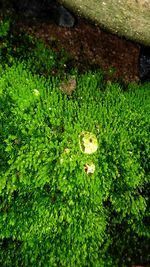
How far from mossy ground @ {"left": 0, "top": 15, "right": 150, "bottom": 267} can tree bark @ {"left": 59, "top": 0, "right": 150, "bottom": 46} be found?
516 millimetres

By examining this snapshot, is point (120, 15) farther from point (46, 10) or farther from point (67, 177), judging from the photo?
point (67, 177)

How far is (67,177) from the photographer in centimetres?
273

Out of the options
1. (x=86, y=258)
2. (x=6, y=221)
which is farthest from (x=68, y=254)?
(x=6, y=221)

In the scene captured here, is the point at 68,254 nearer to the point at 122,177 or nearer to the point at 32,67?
the point at 122,177

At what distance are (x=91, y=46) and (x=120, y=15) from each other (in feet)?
1.57

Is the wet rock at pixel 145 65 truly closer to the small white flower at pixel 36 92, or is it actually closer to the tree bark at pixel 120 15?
the tree bark at pixel 120 15

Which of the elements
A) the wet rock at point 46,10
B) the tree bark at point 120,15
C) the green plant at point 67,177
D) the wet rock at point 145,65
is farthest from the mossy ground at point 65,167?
the tree bark at point 120,15

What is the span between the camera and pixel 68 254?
2.71 meters

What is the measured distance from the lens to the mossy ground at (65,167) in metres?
2.65

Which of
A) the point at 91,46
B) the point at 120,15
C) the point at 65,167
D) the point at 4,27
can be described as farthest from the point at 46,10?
the point at 65,167

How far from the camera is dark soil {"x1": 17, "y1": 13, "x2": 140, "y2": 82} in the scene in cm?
316

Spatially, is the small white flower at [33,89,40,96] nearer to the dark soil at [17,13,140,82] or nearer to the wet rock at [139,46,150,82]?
the dark soil at [17,13,140,82]

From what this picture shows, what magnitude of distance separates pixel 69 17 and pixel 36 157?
1529mm

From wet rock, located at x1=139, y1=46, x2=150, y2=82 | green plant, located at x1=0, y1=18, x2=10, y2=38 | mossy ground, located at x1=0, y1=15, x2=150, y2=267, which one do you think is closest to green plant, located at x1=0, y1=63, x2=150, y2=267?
mossy ground, located at x1=0, y1=15, x2=150, y2=267
